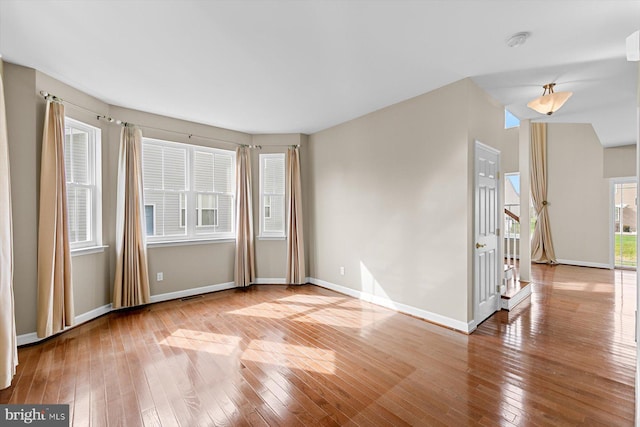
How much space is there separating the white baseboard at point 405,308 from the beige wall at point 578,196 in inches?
226

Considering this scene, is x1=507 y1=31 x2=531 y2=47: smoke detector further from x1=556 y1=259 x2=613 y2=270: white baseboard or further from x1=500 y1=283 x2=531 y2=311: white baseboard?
x1=556 y1=259 x2=613 y2=270: white baseboard

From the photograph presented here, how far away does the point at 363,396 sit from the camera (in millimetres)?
2033

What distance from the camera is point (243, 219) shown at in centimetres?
489

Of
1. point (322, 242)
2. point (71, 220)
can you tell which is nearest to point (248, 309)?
point (322, 242)

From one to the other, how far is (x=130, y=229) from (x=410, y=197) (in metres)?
3.83

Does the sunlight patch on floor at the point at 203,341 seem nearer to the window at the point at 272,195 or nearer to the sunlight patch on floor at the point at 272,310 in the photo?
the sunlight patch on floor at the point at 272,310

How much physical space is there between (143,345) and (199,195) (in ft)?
8.14

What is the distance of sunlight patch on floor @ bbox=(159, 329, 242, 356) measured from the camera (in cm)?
274

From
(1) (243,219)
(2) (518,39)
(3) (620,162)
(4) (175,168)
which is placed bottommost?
(1) (243,219)

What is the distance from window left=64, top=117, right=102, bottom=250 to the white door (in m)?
4.73

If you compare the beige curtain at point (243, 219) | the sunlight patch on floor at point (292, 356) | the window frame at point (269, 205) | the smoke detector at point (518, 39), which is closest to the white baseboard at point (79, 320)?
the beige curtain at point (243, 219)

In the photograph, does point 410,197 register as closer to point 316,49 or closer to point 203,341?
point 316,49

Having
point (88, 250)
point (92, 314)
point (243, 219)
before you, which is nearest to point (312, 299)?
point (243, 219)

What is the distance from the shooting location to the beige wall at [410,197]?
311 centimetres
